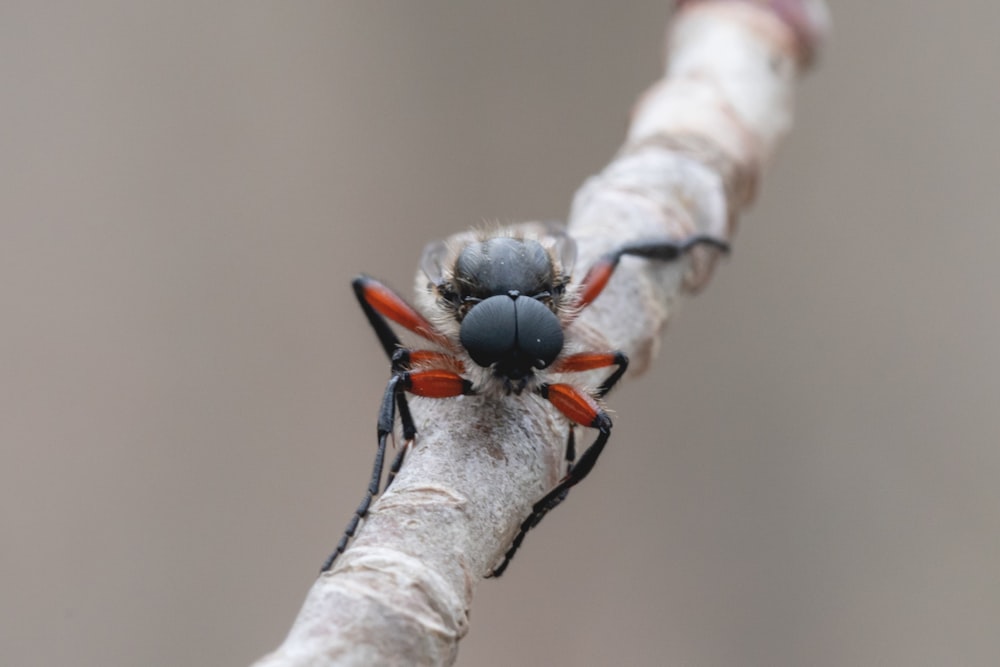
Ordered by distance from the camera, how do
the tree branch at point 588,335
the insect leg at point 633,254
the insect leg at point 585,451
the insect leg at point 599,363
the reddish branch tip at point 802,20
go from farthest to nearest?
the reddish branch tip at point 802,20
the insect leg at point 633,254
the insect leg at point 599,363
the insect leg at point 585,451
the tree branch at point 588,335

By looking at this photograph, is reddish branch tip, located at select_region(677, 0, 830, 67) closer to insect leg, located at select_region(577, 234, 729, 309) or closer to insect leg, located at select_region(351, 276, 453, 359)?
insect leg, located at select_region(577, 234, 729, 309)

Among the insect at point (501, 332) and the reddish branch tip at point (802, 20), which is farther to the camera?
the reddish branch tip at point (802, 20)

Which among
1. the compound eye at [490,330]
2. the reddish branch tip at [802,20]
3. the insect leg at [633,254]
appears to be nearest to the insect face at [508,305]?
the compound eye at [490,330]

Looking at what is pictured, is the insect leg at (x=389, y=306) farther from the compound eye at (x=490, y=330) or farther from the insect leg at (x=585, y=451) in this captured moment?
the insect leg at (x=585, y=451)

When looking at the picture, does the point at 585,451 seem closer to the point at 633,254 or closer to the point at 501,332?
the point at 501,332

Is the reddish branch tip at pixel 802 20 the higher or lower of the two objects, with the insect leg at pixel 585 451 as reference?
higher

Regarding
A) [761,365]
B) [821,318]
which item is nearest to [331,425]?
[761,365]

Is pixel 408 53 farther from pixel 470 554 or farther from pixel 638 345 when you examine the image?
pixel 470 554
